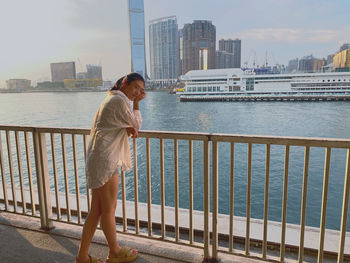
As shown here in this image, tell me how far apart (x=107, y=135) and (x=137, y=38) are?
39.0 m

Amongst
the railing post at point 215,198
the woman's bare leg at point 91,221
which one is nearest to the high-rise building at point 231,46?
the railing post at point 215,198

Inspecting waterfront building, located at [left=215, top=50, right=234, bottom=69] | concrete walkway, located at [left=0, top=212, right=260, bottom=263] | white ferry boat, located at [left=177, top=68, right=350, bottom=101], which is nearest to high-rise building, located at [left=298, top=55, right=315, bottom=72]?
white ferry boat, located at [left=177, top=68, right=350, bottom=101]

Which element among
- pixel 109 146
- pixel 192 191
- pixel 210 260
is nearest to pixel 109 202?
pixel 109 146

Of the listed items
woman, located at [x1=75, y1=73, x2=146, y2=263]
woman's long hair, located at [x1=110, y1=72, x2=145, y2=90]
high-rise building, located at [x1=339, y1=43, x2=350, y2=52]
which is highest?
high-rise building, located at [x1=339, y1=43, x2=350, y2=52]

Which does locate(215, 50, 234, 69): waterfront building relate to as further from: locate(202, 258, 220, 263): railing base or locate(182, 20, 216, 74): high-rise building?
locate(202, 258, 220, 263): railing base

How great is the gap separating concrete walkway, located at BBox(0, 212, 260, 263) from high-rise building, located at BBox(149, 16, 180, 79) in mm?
77948

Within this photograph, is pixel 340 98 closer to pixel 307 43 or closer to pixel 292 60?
pixel 292 60

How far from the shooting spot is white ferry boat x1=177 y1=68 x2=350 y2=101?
57.7 m

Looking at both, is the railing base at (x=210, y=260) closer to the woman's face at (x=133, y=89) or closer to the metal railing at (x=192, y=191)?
A: the metal railing at (x=192, y=191)

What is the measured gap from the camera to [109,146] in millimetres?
1610

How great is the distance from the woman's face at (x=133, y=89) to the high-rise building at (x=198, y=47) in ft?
293

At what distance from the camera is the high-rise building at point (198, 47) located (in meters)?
89.4

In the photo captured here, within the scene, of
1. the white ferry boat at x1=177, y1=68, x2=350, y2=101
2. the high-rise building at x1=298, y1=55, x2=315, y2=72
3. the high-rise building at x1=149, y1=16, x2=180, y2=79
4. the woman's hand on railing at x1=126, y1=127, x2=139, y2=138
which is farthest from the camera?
the high-rise building at x1=149, y1=16, x2=180, y2=79

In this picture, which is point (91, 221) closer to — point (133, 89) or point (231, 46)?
point (133, 89)
